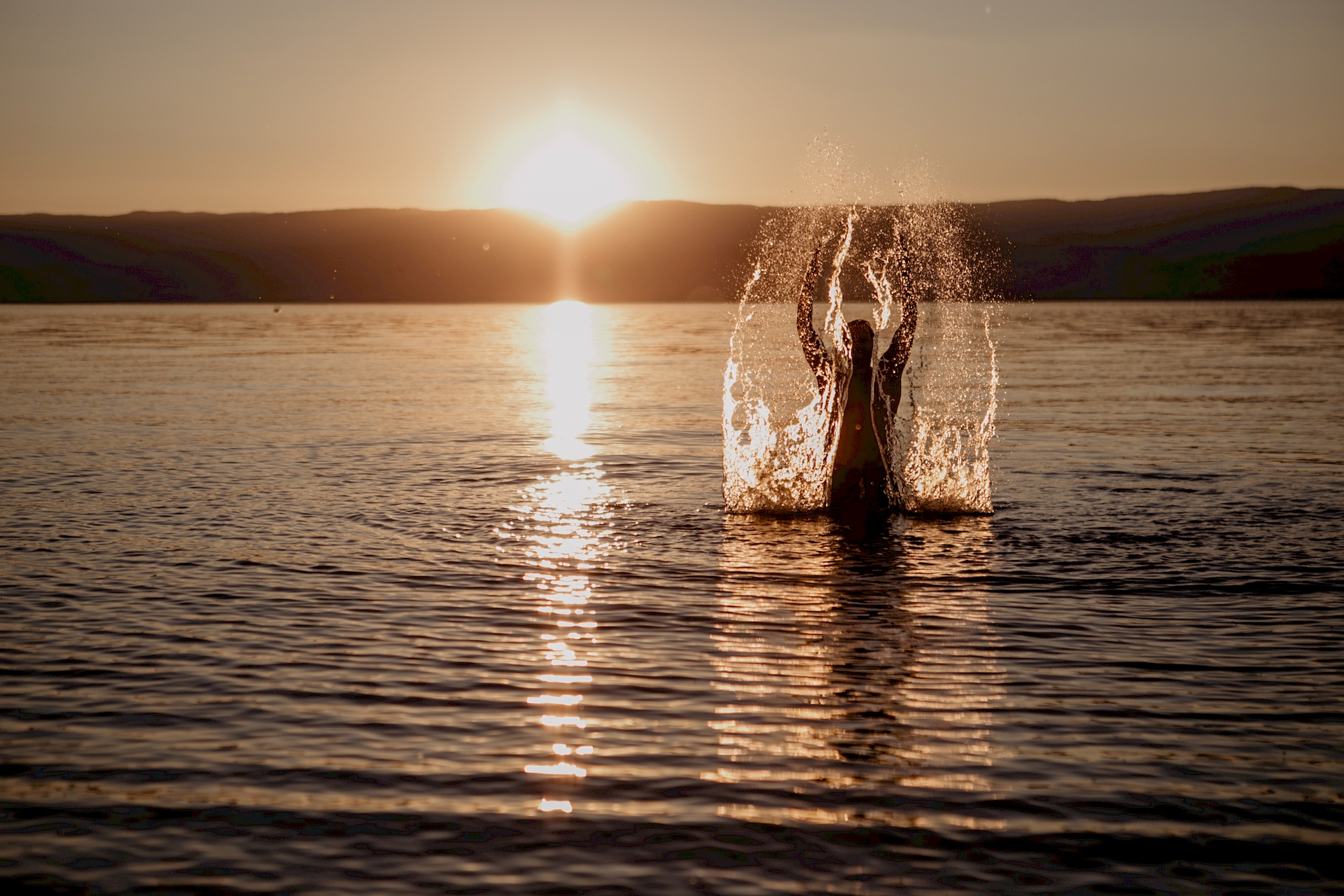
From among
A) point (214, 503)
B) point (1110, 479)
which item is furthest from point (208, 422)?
point (1110, 479)

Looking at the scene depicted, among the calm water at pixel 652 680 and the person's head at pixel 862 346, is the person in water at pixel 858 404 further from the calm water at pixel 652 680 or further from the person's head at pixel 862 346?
the calm water at pixel 652 680

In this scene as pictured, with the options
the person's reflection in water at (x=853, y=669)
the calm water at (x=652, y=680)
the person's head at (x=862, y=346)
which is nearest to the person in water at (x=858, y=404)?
the person's head at (x=862, y=346)

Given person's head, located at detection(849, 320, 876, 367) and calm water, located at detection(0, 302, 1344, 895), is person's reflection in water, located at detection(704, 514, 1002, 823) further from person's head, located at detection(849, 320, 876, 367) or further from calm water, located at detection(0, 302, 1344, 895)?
person's head, located at detection(849, 320, 876, 367)

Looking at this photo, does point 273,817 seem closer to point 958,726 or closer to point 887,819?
point 887,819

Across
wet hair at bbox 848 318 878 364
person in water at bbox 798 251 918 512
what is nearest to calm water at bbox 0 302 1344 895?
person in water at bbox 798 251 918 512

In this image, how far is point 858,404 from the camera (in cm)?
1711

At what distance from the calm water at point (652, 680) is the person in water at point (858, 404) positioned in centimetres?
119

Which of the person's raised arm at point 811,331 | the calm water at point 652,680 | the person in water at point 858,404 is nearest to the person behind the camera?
the calm water at point 652,680

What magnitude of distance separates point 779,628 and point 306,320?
123 m

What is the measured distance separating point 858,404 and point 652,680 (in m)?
8.82

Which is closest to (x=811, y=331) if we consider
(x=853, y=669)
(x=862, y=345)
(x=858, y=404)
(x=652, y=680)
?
(x=862, y=345)

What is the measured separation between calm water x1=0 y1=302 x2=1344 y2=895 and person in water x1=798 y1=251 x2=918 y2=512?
46.7 inches

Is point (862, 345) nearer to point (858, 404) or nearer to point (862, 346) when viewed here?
point (862, 346)

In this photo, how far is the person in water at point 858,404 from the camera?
16938 mm
